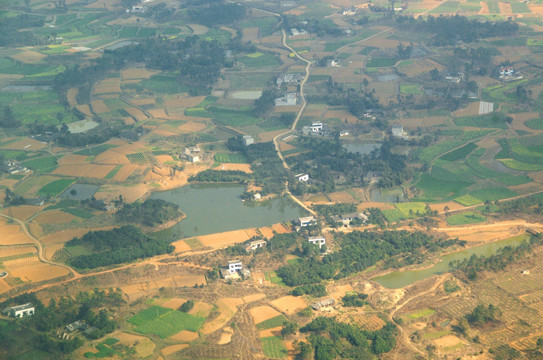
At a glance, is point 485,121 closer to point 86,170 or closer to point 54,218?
point 86,170

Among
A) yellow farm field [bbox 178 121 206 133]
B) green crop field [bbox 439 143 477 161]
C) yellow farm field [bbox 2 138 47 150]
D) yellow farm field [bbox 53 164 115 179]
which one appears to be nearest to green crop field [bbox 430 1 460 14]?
green crop field [bbox 439 143 477 161]

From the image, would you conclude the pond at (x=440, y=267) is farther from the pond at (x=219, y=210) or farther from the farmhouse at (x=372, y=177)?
the farmhouse at (x=372, y=177)

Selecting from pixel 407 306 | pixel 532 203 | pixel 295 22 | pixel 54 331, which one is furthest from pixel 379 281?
pixel 295 22

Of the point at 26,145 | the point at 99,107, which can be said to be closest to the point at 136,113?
the point at 99,107

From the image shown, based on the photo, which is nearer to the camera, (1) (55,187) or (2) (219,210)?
(2) (219,210)

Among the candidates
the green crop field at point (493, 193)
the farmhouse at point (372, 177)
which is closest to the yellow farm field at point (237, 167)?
the farmhouse at point (372, 177)

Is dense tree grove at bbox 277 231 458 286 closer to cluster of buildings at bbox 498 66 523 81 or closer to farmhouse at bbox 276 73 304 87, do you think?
farmhouse at bbox 276 73 304 87

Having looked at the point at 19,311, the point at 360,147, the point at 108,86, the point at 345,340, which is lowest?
the point at 360,147
